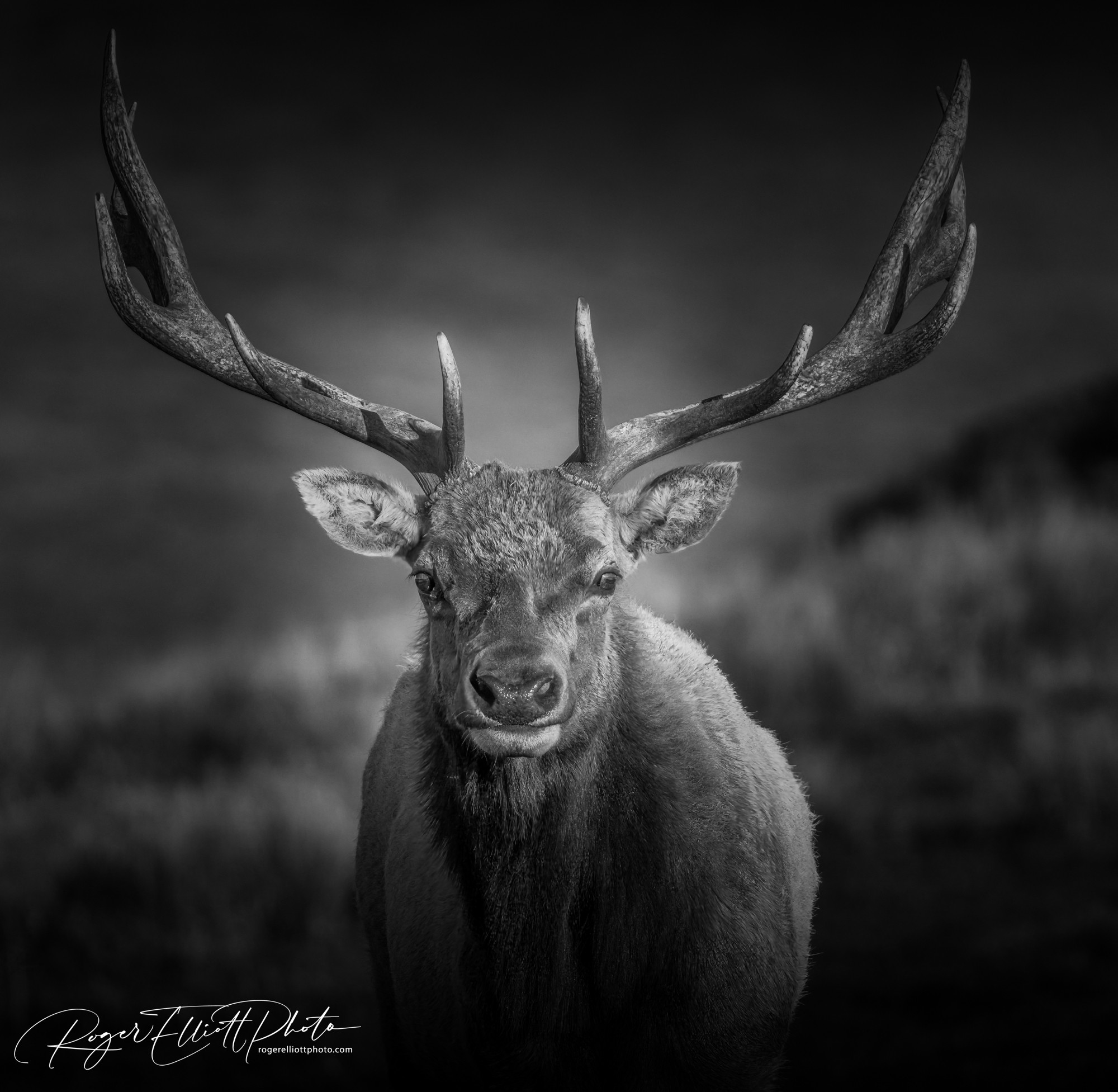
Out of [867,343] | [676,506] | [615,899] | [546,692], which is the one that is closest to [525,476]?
[676,506]

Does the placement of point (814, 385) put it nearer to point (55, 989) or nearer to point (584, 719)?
point (584, 719)

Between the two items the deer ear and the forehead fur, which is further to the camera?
the deer ear

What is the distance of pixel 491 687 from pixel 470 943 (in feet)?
3.46

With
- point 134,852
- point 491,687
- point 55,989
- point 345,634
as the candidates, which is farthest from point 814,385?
point 345,634

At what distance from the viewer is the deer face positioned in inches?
119

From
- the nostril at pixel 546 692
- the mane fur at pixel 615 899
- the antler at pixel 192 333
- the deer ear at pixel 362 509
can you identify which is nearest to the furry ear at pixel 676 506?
the mane fur at pixel 615 899

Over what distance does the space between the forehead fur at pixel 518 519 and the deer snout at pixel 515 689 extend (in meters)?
0.42

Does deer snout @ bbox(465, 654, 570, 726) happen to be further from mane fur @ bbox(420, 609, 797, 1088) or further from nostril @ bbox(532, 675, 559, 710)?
mane fur @ bbox(420, 609, 797, 1088)

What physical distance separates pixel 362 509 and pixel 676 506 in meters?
1.15

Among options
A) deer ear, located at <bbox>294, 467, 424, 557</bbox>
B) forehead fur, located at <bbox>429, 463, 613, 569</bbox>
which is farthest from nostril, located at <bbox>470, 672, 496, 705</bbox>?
deer ear, located at <bbox>294, 467, 424, 557</bbox>

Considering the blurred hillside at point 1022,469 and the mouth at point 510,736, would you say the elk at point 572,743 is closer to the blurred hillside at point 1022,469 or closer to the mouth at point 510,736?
the mouth at point 510,736

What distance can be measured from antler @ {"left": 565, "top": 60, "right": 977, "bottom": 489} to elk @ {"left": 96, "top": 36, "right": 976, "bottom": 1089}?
0.03 feet

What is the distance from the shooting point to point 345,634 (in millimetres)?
15625

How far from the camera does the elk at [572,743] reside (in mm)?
3244
